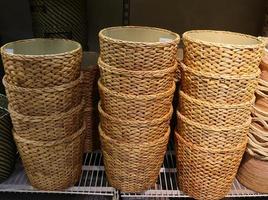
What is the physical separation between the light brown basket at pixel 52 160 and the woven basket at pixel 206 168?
0.40 metres

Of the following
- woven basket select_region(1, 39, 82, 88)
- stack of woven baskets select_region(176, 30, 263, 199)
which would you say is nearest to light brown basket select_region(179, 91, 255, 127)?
stack of woven baskets select_region(176, 30, 263, 199)

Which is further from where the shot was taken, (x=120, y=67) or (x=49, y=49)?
(x=49, y=49)

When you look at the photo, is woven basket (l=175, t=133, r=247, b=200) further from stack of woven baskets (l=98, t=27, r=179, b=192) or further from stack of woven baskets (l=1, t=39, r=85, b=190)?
stack of woven baskets (l=1, t=39, r=85, b=190)

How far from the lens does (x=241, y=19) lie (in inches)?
70.5

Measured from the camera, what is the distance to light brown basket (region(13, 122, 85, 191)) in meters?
1.02

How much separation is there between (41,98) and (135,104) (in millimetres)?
312

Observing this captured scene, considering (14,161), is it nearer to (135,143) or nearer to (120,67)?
(135,143)

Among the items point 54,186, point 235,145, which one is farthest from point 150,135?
A: point 54,186

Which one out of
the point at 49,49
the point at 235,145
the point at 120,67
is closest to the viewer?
the point at 120,67

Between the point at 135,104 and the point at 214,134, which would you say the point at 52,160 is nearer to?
the point at 135,104

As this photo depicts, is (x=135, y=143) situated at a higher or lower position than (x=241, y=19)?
lower

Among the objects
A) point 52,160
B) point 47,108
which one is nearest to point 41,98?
point 47,108

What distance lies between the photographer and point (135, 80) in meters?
0.91

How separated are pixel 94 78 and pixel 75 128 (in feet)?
0.80
